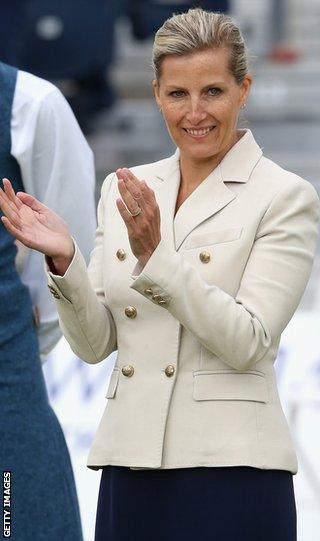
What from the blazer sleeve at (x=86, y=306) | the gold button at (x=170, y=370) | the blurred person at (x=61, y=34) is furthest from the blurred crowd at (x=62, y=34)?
the gold button at (x=170, y=370)

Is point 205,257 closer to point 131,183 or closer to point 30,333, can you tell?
point 131,183

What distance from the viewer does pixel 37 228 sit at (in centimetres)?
263

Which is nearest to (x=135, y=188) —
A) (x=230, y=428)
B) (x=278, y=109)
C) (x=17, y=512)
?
(x=230, y=428)

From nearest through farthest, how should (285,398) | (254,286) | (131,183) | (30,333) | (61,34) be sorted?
(131,183)
(254,286)
(30,333)
(285,398)
(61,34)

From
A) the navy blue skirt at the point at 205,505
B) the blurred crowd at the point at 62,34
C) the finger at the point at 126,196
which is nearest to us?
the finger at the point at 126,196

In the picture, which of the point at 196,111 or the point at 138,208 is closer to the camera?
the point at 138,208

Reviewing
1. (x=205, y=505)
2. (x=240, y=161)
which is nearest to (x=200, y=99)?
(x=240, y=161)

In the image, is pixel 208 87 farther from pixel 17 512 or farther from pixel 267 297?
pixel 17 512

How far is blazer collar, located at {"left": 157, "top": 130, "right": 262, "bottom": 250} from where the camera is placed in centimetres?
269

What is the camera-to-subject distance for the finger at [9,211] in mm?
2641

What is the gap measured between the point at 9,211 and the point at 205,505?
591 mm

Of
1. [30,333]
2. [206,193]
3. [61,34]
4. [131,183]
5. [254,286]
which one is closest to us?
[131,183]

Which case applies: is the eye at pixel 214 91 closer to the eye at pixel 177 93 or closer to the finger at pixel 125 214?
the eye at pixel 177 93

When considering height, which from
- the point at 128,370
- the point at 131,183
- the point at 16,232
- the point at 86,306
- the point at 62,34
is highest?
the point at 131,183
